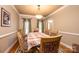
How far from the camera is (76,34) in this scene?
107 inches

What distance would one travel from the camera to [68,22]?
3.16 metres

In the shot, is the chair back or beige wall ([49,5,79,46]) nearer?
the chair back

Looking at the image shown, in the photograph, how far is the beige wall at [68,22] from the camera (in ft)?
9.03

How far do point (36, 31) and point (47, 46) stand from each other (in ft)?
6.82

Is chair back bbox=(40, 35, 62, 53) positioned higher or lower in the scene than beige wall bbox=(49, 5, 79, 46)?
lower

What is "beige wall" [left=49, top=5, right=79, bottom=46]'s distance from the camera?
275 cm

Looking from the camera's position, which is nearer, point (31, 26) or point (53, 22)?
point (31, 26)

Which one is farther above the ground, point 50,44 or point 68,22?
point 68,22

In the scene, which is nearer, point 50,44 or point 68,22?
point 50,44

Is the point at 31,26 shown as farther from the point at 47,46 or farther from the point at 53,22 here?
the point at 47,46

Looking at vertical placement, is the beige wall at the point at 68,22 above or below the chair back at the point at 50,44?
above

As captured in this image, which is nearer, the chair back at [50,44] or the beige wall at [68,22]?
the chair back at [50,44]
